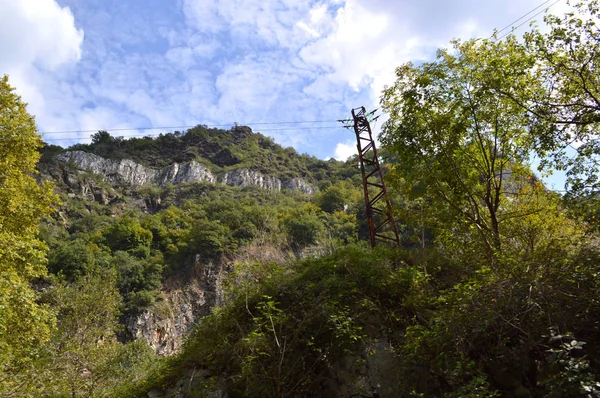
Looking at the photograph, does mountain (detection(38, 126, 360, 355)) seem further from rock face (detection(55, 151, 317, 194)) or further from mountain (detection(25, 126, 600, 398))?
mountain (detection(25, 126, 600, 398))

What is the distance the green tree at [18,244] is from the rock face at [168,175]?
2324 inches

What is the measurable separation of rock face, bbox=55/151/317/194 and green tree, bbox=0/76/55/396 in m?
59.0

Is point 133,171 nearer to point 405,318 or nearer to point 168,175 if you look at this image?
point 168,175

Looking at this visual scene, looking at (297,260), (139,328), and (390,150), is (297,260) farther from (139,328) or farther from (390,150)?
(139,328)

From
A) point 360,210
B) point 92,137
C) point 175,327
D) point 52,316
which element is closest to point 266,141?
point 92,137

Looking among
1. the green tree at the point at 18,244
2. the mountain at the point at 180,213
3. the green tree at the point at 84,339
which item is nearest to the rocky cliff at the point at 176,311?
the mountain at the point at 180,213

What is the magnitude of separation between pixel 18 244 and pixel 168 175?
222 feet

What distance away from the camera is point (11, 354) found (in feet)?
25.3

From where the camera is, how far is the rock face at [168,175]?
68.4 meters

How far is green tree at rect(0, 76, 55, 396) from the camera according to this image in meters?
7.16

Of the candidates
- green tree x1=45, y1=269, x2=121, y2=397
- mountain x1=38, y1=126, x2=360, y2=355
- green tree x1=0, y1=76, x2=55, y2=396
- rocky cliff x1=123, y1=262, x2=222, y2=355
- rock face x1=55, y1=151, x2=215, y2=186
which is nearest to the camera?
green tree x1=0, y1=76, x2=55, y2=396

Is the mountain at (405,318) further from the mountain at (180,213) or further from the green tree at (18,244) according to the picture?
the mountain at (180,213)

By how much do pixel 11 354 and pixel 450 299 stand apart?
28.0 ft

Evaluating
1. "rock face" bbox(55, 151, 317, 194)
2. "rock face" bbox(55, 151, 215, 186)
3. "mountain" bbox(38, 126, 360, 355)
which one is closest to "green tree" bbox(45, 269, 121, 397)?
"mountain" bbox(38, 126, 360, 355)
